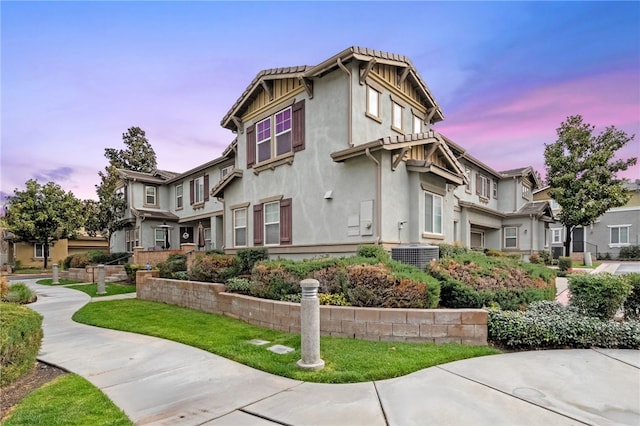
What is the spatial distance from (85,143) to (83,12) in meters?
7.58

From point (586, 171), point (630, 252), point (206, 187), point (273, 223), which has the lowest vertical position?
point (630, 252)

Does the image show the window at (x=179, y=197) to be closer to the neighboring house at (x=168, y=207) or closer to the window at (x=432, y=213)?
the neighboring house at (x=168, y=207)

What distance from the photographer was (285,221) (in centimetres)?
1230

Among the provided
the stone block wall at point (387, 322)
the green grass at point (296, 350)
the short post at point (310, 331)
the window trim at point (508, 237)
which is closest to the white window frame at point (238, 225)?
the green grass at point (296, 350)

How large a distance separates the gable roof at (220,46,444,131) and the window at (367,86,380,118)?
0.92 meters

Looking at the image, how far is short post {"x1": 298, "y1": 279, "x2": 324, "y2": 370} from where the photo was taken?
15.3ft

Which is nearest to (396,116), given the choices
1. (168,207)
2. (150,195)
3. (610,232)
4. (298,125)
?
(298,125)

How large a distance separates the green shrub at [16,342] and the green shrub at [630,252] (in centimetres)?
3709

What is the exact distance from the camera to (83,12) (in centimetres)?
825

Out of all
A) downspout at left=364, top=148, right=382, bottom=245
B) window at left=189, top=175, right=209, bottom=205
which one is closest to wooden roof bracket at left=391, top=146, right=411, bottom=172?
downspout at left=364, top=148, right=382, bottom=245

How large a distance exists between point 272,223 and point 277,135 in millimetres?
3440

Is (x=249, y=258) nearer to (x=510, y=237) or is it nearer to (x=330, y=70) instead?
(x=330, y=70)

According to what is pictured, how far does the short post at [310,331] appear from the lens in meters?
4.67

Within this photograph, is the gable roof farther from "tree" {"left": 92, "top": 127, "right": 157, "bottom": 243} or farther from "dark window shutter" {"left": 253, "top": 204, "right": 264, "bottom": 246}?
"tree" {"left": 92, "top": 127, "right": 157, "bottom": 243}
